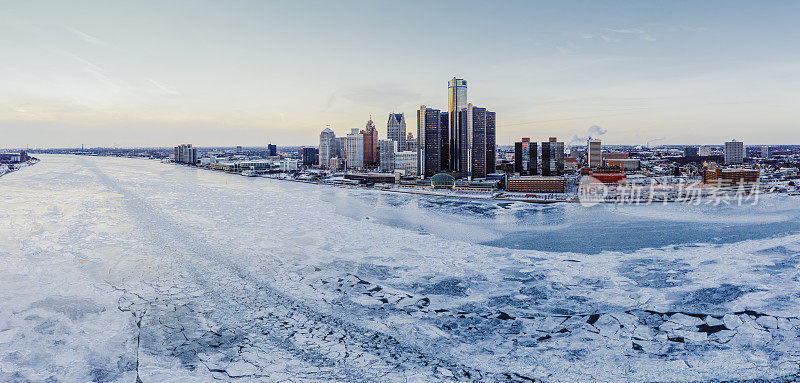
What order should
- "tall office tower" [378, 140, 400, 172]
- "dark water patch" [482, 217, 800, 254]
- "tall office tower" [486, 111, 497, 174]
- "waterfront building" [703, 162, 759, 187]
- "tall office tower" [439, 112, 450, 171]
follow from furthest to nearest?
"tall office tower" [378, 140, 400, 172] < "tall office tower" [486, 111, 497, 174] < "tall office tower" [439, 112, 450, 171] < "waterfront building" [703, 162, 759, 187] < "dark water patch" [482, 217, 800, 254]

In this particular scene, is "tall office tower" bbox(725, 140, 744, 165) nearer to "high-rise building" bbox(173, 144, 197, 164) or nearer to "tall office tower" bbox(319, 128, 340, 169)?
"tall office tower" bbox(319, 128, 340, 169)

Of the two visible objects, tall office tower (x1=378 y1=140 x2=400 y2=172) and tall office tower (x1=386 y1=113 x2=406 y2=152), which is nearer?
tall office tower (x1=378 y1=140 x2=400 y2=172)

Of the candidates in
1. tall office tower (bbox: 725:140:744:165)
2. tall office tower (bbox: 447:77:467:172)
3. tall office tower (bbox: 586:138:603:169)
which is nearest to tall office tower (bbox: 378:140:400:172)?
tall office tower (bbox: 447:77:467:172)

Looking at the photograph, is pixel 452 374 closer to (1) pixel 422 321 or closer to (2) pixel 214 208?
(1) pixel 422 321

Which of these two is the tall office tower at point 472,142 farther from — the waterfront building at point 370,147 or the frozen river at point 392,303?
the frozen river at point 392,303

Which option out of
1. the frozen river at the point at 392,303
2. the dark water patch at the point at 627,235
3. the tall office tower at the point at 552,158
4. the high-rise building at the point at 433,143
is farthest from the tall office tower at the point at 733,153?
the frozen river at the point at 392,303

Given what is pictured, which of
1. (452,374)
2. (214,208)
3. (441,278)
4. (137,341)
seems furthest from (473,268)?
(214,208)
